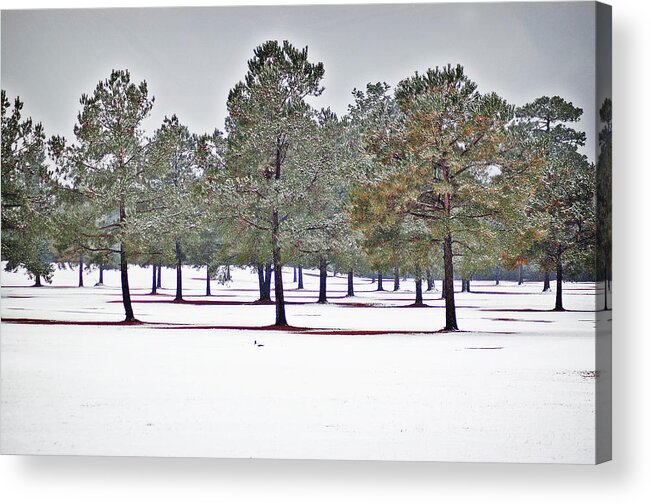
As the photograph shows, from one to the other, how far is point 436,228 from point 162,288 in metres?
3.62

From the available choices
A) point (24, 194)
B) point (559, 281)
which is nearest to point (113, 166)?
point (24, 194)

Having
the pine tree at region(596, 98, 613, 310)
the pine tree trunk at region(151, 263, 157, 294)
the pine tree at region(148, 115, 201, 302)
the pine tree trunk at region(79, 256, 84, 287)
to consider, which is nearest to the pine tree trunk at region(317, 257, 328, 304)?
the pine tree at region(148, 115, 201, 302)

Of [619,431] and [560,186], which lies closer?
[619,431]

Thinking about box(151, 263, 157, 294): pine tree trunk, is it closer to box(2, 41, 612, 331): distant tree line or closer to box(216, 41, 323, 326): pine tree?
box(2, 41, 612, 331): distant tree line

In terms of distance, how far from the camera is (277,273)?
37.2 feet

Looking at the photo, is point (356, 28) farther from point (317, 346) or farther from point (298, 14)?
point (317, 346)

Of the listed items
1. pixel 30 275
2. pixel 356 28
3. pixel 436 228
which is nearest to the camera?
pixel 356 28

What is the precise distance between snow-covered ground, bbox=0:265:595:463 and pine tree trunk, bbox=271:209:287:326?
129 mm

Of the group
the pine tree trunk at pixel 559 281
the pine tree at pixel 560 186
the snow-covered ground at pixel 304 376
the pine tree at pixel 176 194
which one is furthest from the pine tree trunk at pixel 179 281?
the pine tree trunk at pixel 559 281

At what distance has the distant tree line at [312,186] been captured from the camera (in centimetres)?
1028

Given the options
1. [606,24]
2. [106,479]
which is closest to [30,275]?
[106,479]

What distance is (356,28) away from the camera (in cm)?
999

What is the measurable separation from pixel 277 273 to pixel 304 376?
1.79m

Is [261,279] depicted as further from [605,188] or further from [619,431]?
[619,431]
